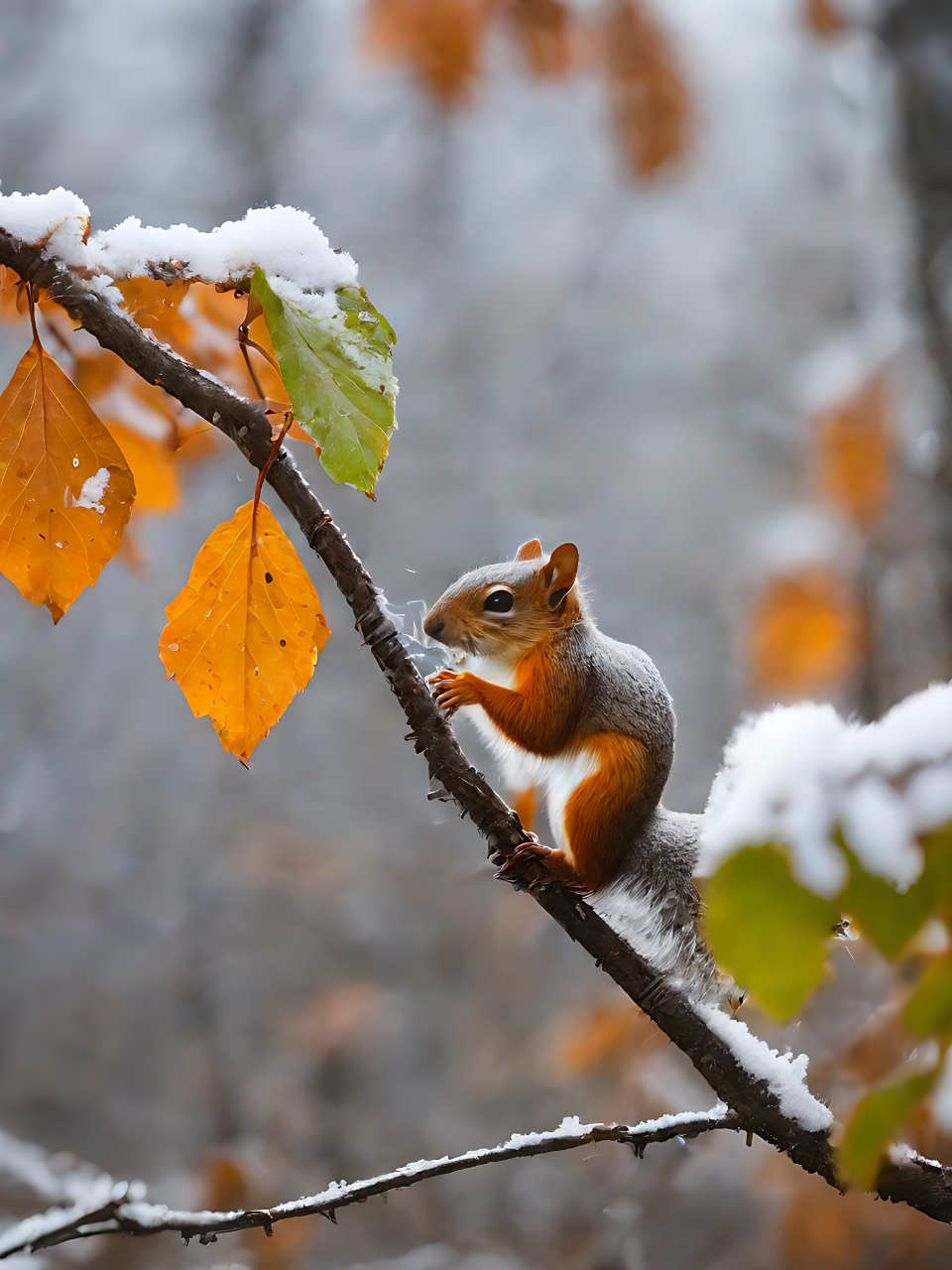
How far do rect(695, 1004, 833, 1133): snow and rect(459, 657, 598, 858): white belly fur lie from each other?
6.5 inches

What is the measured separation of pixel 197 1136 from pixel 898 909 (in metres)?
2.04

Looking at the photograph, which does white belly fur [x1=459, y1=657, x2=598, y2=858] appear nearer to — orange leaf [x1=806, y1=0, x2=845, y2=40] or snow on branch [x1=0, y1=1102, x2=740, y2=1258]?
snow on branch [x1=0, y1=1102, x2=740, y2=1258]

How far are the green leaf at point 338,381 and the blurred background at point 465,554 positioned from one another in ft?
3.94

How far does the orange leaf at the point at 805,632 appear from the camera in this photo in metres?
1.64

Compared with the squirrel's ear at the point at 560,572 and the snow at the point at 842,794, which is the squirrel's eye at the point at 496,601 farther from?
the snow at the point at 842,794

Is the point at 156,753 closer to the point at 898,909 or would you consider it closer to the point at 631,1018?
the point at 631,1018

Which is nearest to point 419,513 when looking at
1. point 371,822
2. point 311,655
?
point 371,822

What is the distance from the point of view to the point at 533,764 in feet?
2.24

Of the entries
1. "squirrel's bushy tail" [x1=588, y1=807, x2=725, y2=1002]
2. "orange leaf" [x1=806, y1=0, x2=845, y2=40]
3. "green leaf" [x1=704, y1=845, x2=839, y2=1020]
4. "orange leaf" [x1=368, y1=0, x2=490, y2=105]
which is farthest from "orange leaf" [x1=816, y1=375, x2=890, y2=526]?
"green leaf" [x1=704, y1=845, x2=839, y2=1020]

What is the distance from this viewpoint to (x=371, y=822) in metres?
2.05

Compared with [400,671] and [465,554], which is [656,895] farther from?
[465,554]

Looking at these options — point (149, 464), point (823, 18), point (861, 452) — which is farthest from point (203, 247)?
point (823, 18)

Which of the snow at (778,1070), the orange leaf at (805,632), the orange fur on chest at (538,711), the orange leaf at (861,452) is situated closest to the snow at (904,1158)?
the snow at (778,1070)

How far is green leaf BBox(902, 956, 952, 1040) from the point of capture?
0.18 meters
